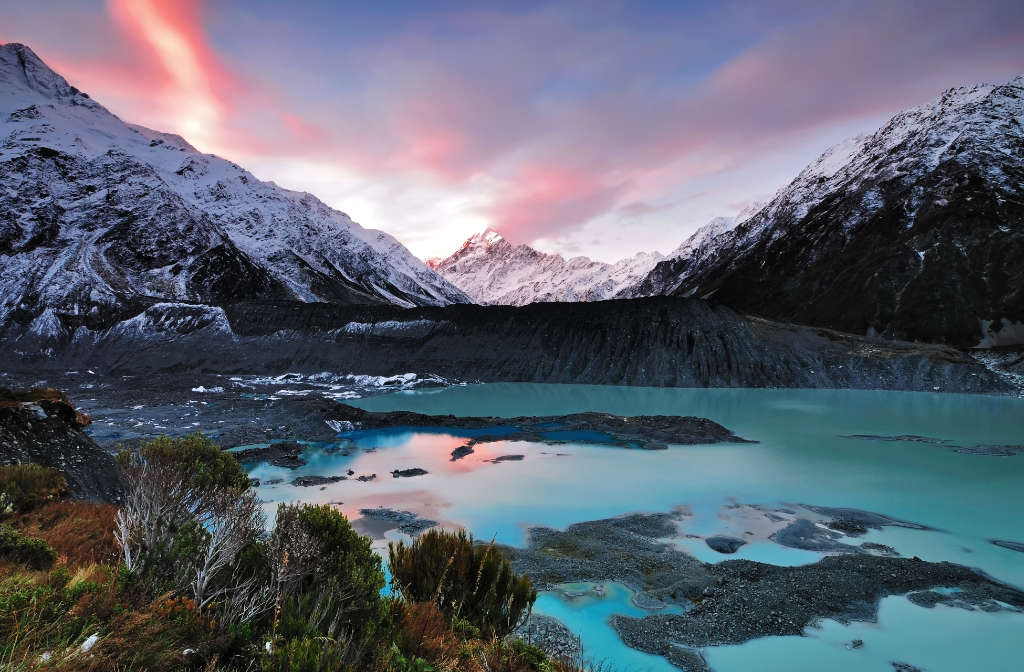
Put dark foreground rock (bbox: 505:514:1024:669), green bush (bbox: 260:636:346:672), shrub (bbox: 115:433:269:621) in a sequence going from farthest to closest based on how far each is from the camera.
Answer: dark foreground rock (bbox: 505:514:1024:669), shrub (bbox: 115:433:269:621), green bush (bbox: 260:636:346:672)

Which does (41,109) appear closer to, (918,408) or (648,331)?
(648,331)

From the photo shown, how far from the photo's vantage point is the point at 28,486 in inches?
465

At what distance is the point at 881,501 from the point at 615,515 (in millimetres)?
12465

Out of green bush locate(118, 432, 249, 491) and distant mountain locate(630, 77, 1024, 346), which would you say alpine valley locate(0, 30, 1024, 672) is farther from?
distant mountain locate(630, 77, 1024, 346)

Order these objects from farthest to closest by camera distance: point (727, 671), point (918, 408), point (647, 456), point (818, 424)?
point (918, 408), point (818, 424), point (647, 456), point (727, 671)

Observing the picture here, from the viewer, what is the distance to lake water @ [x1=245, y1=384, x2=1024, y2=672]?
12156mm

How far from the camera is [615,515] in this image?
22.1m

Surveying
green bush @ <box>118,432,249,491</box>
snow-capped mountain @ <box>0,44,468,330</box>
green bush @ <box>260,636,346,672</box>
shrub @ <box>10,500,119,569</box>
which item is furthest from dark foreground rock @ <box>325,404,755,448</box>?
snow-capped mountain @ <box>0,44,468,330</box>

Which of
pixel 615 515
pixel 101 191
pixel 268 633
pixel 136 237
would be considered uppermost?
pixel 101 191

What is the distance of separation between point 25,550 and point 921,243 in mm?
172712

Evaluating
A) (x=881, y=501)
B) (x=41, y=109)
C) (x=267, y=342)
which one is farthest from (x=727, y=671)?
(x=41, y=109)

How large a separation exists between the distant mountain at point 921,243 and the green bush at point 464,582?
133114 mm

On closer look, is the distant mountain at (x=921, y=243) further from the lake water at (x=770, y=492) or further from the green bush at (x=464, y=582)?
the green bush at (x=464, y=582)

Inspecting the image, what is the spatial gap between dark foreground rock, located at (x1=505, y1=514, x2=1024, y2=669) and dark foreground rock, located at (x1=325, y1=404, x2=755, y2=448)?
18.4 m
